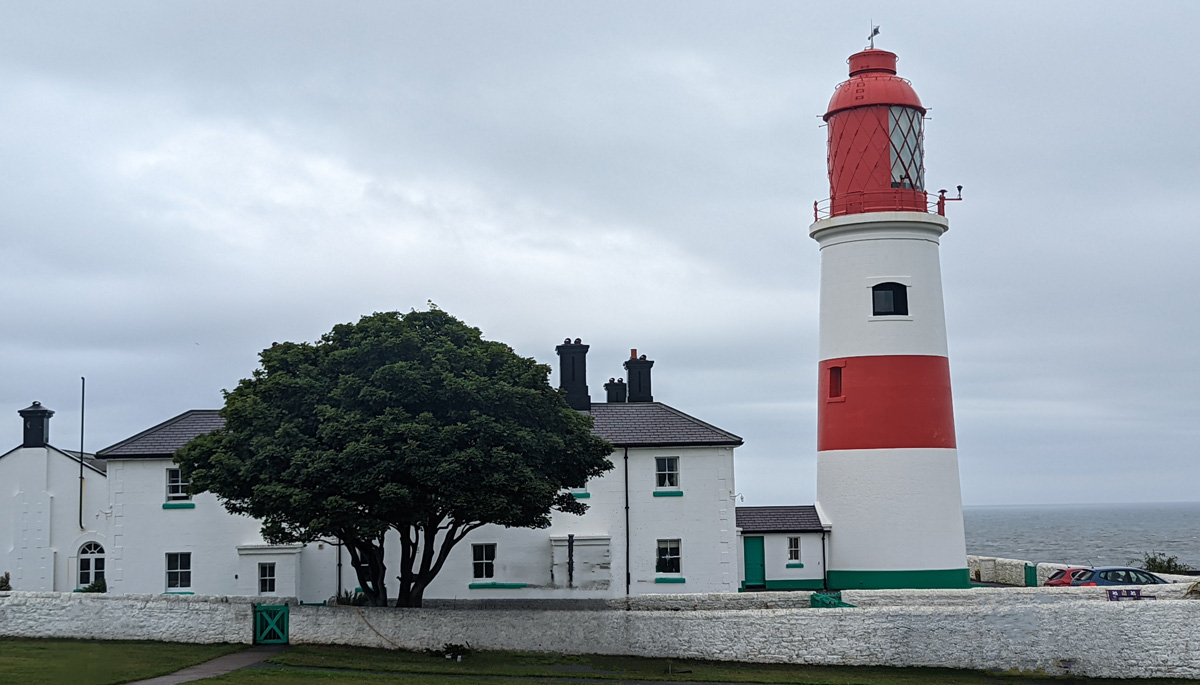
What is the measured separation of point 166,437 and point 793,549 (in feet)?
57.4

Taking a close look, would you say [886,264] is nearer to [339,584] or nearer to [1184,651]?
[1184,651]

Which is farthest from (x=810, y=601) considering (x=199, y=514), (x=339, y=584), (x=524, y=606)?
(x=199, y=514)

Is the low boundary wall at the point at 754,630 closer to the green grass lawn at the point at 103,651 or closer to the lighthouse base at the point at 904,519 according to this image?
the green grass lawn at the point at 103,651

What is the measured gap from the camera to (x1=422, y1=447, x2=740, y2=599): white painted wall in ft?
103

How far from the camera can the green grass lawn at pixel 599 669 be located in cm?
2253

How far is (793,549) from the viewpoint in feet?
106

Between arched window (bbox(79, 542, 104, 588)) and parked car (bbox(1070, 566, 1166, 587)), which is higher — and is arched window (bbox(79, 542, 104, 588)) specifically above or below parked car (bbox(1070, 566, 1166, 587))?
above

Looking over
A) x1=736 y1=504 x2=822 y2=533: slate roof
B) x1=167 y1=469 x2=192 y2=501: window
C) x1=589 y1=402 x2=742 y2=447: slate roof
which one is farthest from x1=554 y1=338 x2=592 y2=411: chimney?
x1=167 y1=469 x2=192 y2=501: window

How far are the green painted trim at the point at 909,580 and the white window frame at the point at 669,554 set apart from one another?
4.50m

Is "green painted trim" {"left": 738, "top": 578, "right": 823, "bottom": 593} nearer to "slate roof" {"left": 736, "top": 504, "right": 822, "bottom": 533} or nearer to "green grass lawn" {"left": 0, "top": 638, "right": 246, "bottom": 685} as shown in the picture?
"slate roof" {"left": 736, "top": 504, "right": 822, "bottom": 533}

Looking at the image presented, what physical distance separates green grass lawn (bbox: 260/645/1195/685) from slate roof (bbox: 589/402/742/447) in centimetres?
856

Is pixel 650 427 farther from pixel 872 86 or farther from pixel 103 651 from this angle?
pixel 103 651

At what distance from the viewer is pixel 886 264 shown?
102 feet

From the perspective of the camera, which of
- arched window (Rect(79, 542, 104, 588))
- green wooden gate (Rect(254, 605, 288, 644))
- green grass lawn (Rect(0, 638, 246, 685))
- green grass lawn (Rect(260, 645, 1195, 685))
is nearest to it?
green grass lawn (Rect(0, 638, 246, 685))
